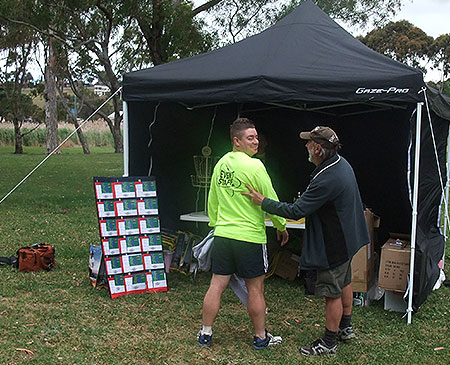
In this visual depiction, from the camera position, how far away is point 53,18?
1153cm

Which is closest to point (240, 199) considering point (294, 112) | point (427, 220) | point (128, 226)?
point (128, 226)

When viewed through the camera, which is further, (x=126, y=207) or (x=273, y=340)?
(x=126, y=207)

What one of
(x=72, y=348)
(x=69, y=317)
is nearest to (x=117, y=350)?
(x=72, y=348)

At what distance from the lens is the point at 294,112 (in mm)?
6266

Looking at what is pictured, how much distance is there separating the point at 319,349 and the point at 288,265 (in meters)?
1.96

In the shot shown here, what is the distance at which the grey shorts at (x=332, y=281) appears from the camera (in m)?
3.57

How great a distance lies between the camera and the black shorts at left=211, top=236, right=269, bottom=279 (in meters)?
3.62

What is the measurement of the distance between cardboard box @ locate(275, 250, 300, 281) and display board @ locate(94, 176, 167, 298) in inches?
49.7

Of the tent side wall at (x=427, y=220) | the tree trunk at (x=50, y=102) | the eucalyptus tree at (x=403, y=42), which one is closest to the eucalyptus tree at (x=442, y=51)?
the eucalyptus tree at (x=403, y=42)

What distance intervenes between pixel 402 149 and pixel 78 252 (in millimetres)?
3913

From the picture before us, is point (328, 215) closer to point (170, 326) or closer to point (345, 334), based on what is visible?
point (345, 334)

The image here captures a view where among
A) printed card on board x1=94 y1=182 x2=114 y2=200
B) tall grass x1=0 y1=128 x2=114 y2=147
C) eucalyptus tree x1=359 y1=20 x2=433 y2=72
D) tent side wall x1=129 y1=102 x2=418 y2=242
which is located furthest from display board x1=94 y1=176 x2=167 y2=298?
eucalyptus tree x1=359 y1=20 x2=433 y2=72

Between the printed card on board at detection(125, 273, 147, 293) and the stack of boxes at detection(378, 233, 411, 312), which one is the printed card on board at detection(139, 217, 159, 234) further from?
the stack of boxes at detection(378, 233, 411, 312)

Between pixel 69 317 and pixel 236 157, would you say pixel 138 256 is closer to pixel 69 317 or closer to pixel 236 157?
pixel 69 317
